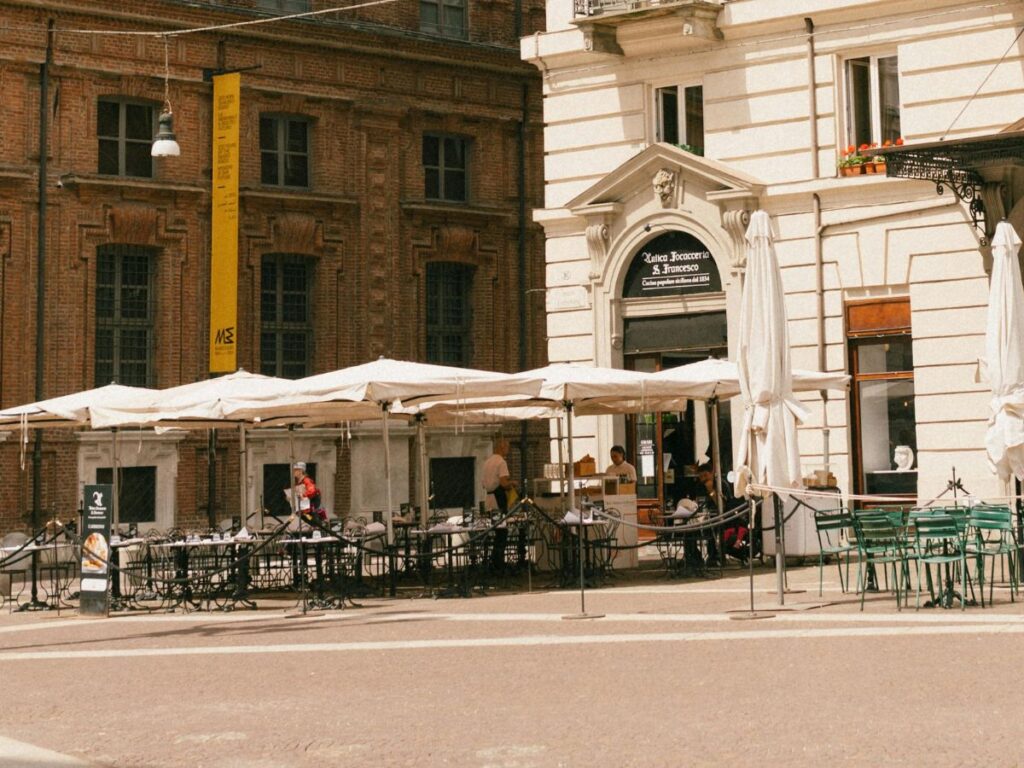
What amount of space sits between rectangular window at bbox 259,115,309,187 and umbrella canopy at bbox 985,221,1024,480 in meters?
21.4

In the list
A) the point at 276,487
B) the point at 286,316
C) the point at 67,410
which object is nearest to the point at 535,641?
the point at 67,410

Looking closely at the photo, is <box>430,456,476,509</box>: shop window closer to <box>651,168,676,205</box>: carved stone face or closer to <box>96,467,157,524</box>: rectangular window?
<box>96,467,157,524</box>: rectangular window

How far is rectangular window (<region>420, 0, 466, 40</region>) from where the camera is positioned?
129 feet

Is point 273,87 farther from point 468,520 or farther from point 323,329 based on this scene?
point 468,520

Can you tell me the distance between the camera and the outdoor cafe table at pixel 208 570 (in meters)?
20.3

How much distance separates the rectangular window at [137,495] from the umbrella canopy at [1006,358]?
2031 cm

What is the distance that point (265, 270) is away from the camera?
37.1 meters

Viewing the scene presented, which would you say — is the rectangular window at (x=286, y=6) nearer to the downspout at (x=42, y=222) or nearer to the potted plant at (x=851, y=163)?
the downspout at (x=42, y=222)

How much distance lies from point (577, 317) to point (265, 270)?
395 inches

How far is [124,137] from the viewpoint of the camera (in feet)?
116

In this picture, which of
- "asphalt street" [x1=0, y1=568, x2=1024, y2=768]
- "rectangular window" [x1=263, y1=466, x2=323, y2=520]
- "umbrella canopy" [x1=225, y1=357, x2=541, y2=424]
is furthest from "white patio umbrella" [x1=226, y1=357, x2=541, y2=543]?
"rectangular window" [x1=263, y1=466, x2=323, y2=520]

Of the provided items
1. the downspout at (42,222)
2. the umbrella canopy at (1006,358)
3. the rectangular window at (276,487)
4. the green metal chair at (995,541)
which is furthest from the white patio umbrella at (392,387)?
the rectangular window at (276,487)

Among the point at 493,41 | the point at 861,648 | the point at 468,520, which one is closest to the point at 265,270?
the point at 493,41

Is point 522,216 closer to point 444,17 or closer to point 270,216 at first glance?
Result: point 444,17
